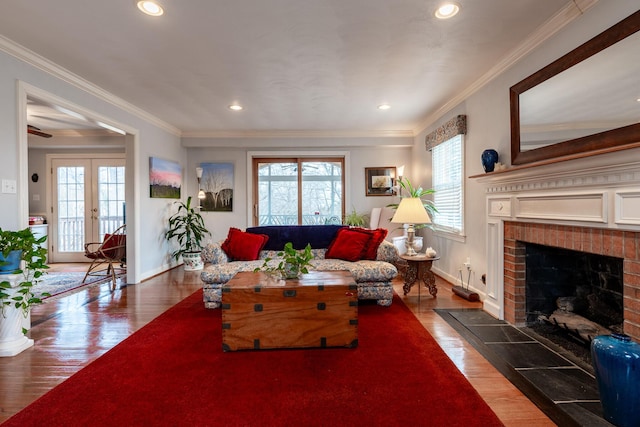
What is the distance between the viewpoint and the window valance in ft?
12.4

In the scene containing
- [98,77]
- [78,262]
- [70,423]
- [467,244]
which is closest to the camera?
[70,423]

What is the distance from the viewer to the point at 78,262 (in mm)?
6258

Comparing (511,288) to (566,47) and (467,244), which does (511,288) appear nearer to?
(467,244)

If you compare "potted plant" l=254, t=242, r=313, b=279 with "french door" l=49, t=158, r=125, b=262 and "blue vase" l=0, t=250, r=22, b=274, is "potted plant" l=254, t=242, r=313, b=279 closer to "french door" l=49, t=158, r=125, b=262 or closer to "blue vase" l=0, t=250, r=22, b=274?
"blue vase" l=0, t=250, r=22, b=274

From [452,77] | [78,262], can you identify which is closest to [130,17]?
[452,77]

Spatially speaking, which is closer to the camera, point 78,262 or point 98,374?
point 98,374

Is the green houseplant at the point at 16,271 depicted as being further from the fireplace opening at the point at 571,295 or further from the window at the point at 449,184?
the window at the point at 449,184

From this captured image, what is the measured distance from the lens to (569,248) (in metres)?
2.24

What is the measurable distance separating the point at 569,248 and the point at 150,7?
10.7 feet

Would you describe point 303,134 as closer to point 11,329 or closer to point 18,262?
point 18,262

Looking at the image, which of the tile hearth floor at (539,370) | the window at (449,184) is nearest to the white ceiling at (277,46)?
the window at (449,184)

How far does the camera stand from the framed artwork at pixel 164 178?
486 centimetres

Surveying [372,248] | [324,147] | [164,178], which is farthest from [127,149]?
[372,248]

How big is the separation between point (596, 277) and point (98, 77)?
488 centimetres
